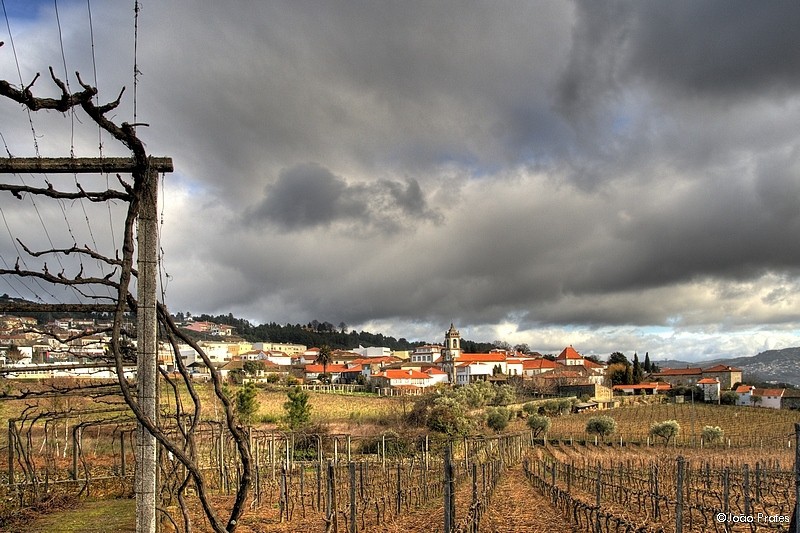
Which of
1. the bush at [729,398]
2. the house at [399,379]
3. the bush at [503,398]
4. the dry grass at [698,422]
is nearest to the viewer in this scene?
the dry grass at [698,422]

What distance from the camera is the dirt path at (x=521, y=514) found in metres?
14.6

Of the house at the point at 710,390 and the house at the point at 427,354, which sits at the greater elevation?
the house at the point at 427,354

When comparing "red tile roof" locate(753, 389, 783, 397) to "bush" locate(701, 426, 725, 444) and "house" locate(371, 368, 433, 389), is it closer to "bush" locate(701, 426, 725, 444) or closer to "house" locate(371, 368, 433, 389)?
"bush" locate(701, 426, 725, 444)

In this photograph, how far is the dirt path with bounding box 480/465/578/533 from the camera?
47.8 ft

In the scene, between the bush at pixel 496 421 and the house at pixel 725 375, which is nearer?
the bush at pixel 496 421

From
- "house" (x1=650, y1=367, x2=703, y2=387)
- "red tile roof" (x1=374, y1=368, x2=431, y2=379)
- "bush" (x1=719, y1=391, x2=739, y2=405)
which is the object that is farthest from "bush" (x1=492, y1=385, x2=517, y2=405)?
"house" (x1=650, y1=367, x2=703, y2=387)

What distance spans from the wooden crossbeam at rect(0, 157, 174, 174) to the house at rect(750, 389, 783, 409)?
9512 cm

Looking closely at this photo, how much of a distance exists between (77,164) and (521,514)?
51.7 feet

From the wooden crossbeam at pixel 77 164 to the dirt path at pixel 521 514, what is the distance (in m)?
11.8

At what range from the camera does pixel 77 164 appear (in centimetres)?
541

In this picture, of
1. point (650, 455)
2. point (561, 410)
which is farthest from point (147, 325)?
point (561, 410)

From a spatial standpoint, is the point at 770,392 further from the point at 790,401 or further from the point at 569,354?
the point at 569,354

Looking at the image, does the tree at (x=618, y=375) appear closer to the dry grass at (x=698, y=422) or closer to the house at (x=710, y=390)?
the house at (x=710, y=390)

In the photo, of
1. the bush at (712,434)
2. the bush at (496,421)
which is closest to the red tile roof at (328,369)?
the bush at (496,421)
